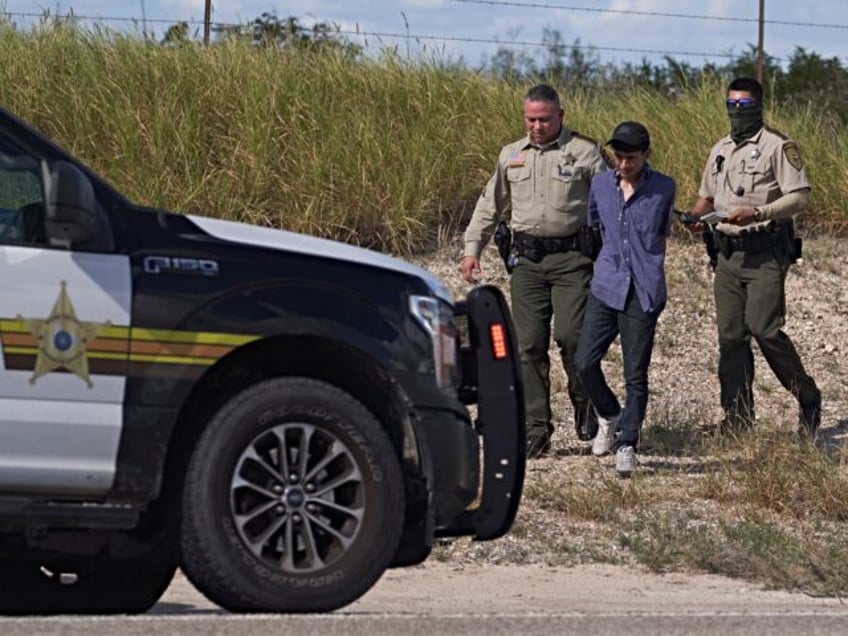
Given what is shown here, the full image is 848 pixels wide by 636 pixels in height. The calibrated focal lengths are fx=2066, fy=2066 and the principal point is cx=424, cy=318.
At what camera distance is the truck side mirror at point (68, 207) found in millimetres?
6086

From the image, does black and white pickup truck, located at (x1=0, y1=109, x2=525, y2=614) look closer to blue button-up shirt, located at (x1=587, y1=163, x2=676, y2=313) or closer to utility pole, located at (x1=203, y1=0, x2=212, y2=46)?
blue button-up shirt, located at (x1=587, y1=163, x2=676, y2=313)

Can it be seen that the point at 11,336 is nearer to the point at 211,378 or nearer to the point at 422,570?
the point at 211,378

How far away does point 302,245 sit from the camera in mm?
6535

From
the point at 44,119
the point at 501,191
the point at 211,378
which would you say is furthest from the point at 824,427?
the point at 211,378

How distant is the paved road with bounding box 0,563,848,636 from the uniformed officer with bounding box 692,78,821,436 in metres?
2.85

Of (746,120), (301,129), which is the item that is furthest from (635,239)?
(301,129)

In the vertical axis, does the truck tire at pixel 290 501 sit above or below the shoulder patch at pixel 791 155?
below

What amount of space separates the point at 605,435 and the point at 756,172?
1.66m

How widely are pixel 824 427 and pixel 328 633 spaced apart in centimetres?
741

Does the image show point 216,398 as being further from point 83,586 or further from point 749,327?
point 749,327

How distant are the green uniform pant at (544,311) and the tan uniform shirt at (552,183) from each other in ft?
0.62

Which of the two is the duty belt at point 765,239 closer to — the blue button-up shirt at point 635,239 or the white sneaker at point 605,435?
the blue button-up shirt at point 635,239

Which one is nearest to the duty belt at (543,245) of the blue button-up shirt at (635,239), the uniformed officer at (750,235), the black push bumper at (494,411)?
the blue button-up shirt at (635,239)

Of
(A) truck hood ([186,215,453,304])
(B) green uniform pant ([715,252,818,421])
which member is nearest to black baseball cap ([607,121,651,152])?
(B) green uniform pant ([715,252,818,421])
